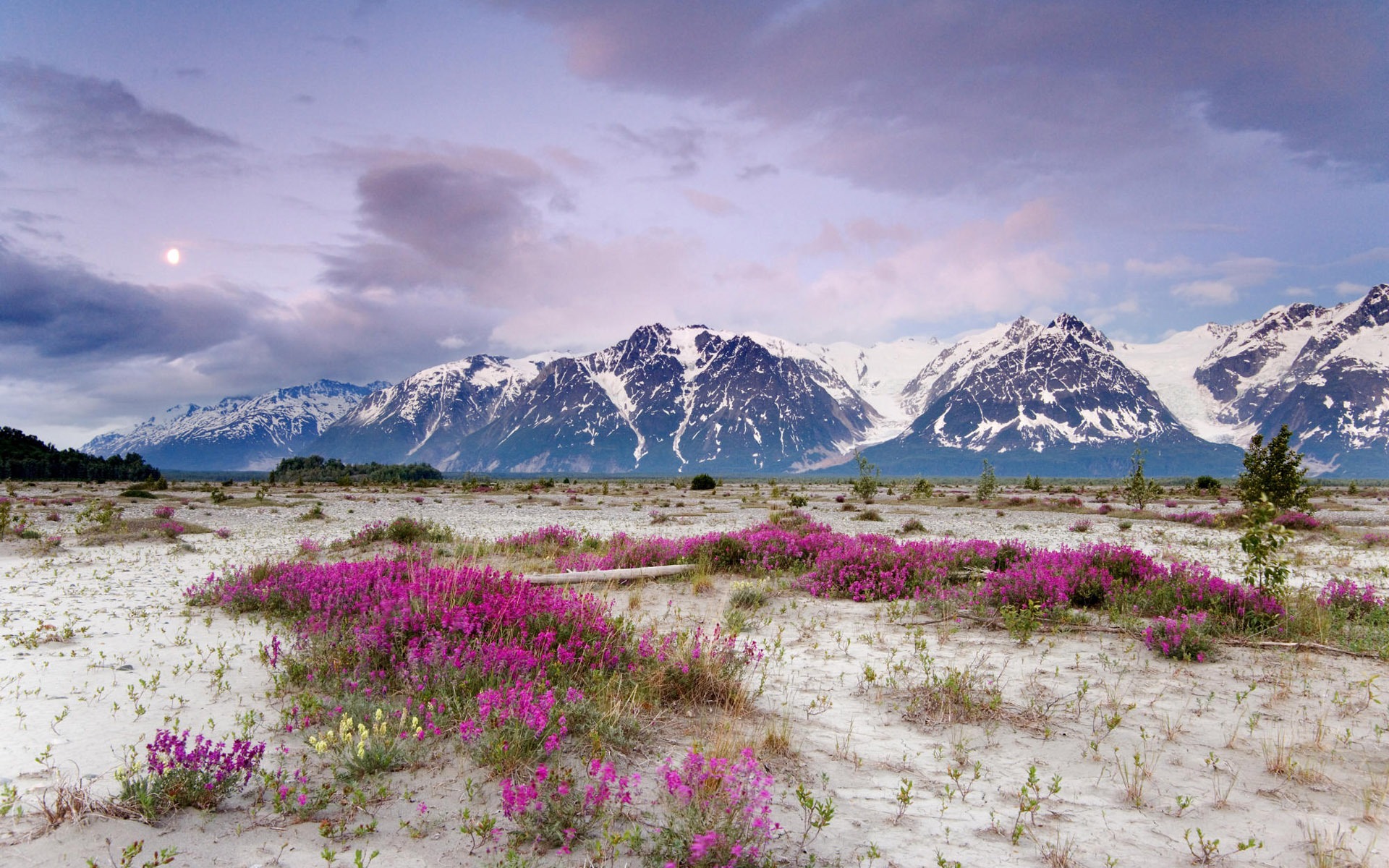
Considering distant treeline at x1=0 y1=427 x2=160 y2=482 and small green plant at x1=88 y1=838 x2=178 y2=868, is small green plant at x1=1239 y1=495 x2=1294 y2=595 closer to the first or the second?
small green plant at x1=88 y1=838 x2=178 y2=868

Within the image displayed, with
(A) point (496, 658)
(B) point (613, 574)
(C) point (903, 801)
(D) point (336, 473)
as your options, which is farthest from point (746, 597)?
(D) point (336, 473)

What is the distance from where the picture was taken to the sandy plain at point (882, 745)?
3988mm

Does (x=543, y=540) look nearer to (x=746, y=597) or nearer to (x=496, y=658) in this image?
(x=746, y=597)

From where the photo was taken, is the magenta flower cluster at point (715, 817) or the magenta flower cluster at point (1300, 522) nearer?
the magenta flower cluster at point (715, 817)

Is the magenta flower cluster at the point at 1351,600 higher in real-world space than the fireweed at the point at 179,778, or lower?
lower

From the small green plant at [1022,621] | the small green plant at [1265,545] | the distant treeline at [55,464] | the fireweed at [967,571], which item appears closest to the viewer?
Answer: the small green plant at [1022,621]

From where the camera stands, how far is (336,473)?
4993 inches

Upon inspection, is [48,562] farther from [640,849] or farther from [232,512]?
[232,512]

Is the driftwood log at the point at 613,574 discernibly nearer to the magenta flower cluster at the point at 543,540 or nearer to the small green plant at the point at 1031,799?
the magenta flower cluster at the point at 543,540

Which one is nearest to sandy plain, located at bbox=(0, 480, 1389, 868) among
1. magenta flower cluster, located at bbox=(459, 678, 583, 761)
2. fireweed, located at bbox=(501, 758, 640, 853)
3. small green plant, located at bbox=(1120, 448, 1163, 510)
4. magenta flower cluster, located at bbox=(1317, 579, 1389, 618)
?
fireweed, located at bbox=(501, 758, 640, 853)

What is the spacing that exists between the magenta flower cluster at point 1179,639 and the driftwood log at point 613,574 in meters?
8.27

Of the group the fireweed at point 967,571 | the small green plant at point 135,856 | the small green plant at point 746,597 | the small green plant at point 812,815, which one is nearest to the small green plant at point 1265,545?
the fireweed at point 967,571

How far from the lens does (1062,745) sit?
5727mm

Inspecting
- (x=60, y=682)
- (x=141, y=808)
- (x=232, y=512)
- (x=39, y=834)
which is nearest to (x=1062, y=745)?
(x=141, y=808)
